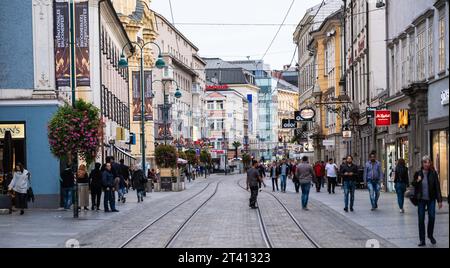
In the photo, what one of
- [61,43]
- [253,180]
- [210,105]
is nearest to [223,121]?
[210,105]

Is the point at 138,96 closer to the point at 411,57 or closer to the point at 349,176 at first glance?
the point at 411,57

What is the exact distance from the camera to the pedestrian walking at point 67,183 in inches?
1134

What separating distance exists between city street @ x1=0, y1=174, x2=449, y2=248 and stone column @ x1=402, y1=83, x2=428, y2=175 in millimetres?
2052

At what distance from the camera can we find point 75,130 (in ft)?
89.0

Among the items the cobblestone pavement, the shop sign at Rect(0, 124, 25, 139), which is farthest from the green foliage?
the cobblestone pavement

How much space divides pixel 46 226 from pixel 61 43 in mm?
11521

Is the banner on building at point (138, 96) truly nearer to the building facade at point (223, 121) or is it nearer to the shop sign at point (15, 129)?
the shop sign at point (15, 129)

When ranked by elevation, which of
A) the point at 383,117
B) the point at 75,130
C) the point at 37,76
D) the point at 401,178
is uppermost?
the point at 37,76

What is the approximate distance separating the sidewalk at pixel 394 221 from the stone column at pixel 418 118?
181cm

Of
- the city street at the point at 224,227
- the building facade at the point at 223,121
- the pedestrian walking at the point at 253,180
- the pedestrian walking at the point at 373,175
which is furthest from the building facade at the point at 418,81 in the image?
the building facade at the point at 223,121

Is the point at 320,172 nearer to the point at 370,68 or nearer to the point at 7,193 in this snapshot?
the point at 370,68

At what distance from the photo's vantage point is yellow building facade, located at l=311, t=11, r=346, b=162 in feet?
215

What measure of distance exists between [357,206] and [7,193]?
11671mm
